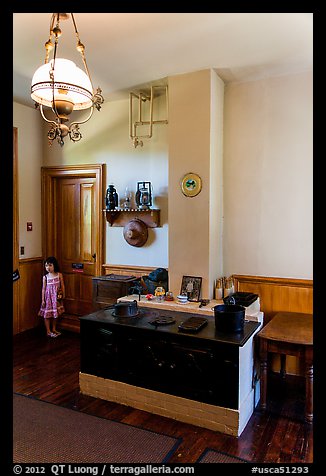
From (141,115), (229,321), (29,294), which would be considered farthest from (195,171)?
(29,294)

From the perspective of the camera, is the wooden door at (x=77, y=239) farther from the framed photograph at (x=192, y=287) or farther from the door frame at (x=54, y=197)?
the framed photograph at (x=192, y=287)

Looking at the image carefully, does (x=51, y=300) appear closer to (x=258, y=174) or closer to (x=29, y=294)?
(x=29, y=294)

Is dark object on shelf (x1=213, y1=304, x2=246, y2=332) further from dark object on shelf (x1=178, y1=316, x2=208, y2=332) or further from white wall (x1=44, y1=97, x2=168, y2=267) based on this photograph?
white wall (x1=44, y1=97, x2=168, y2=267)

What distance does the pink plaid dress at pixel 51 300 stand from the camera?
436 cm

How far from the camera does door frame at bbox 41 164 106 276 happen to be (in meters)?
4.35

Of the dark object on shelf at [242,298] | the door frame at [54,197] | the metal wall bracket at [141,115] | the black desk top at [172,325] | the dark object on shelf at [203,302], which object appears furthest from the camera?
the door frame at [54,197]

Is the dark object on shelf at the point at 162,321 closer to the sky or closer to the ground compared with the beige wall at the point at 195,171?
closer to the ground

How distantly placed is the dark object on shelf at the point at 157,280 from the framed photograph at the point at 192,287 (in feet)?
0.92

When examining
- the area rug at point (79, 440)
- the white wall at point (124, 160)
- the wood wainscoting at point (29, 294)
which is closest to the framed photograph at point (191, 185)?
the white wall at point (124, 160)

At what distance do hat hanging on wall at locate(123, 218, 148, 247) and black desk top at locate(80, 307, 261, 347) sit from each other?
3.29 ft

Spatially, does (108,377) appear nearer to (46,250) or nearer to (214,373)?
(214,373)
